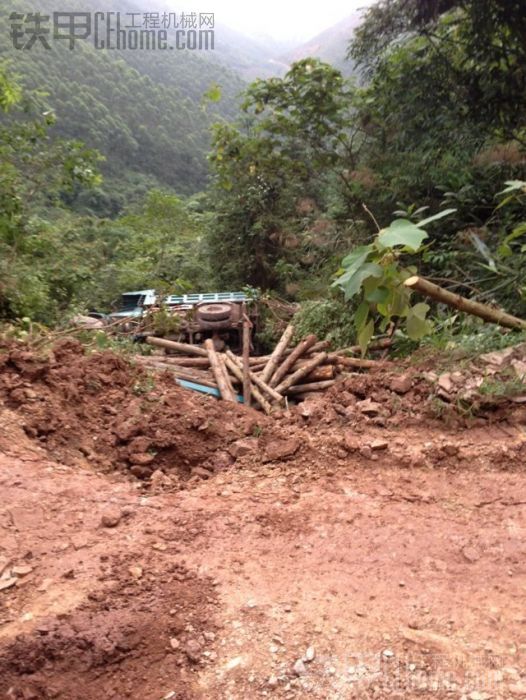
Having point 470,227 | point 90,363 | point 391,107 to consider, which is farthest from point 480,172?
point 90,363

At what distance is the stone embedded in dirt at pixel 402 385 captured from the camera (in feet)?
14.0

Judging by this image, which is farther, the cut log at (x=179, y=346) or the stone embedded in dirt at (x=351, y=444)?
the cut log at (x=179, y=346)

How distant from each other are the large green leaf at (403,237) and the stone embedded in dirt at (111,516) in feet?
6.24

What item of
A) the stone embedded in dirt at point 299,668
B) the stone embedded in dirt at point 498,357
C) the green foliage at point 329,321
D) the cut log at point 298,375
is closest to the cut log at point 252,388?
the cut log at point 298,375

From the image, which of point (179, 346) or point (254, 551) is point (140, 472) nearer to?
point (254, 551)

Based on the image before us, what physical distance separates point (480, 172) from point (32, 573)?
705 cm

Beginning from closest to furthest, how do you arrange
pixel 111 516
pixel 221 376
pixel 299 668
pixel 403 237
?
pixel 403 237 → pixel 299 668 → pixel 111 516 → pixel 221 376

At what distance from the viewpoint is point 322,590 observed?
7.41ft

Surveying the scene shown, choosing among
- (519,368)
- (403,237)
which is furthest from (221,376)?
(403,237)

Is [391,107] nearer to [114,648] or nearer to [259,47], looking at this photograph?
[114,648]

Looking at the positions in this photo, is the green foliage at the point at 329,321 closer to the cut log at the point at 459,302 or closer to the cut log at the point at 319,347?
the cut log at the point at 319,347

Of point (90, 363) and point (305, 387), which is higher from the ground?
point (90, 363)

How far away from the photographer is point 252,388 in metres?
5.99

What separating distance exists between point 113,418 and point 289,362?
279 cm
